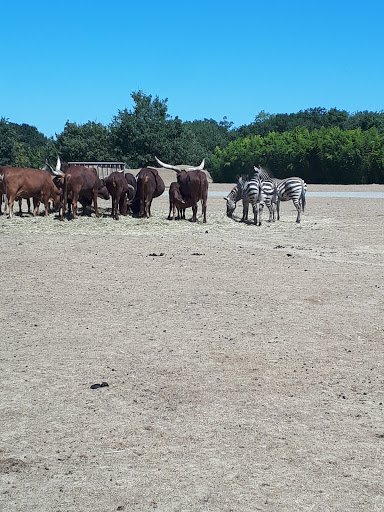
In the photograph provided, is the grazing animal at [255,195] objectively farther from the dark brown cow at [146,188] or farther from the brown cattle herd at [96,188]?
the dark brown cow at [146,188]

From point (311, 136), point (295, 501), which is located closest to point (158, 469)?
point (295, 501)

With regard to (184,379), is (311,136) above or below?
above

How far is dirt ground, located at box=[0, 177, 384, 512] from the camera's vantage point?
427 cm

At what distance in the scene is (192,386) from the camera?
600cm

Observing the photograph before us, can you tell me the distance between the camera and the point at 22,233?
16.6m

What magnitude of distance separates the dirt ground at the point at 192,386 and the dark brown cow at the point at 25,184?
22.7ft

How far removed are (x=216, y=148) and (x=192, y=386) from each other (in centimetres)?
4218

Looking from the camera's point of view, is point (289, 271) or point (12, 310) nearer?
point (12, 310)

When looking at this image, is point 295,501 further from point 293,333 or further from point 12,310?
point 12,310

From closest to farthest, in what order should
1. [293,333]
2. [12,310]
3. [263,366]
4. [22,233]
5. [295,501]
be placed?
1. [295,501]
2. [263,366]
3. [293,333]
4. [12,310]
5. [22,233]

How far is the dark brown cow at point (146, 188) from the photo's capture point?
755 inches

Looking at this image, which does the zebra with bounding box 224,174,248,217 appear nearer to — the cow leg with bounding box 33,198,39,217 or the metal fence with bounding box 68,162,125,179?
the cow leg with bounding box 33,198,39,217

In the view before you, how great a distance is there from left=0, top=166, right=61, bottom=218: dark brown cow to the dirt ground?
691cm

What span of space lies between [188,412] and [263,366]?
128cm
